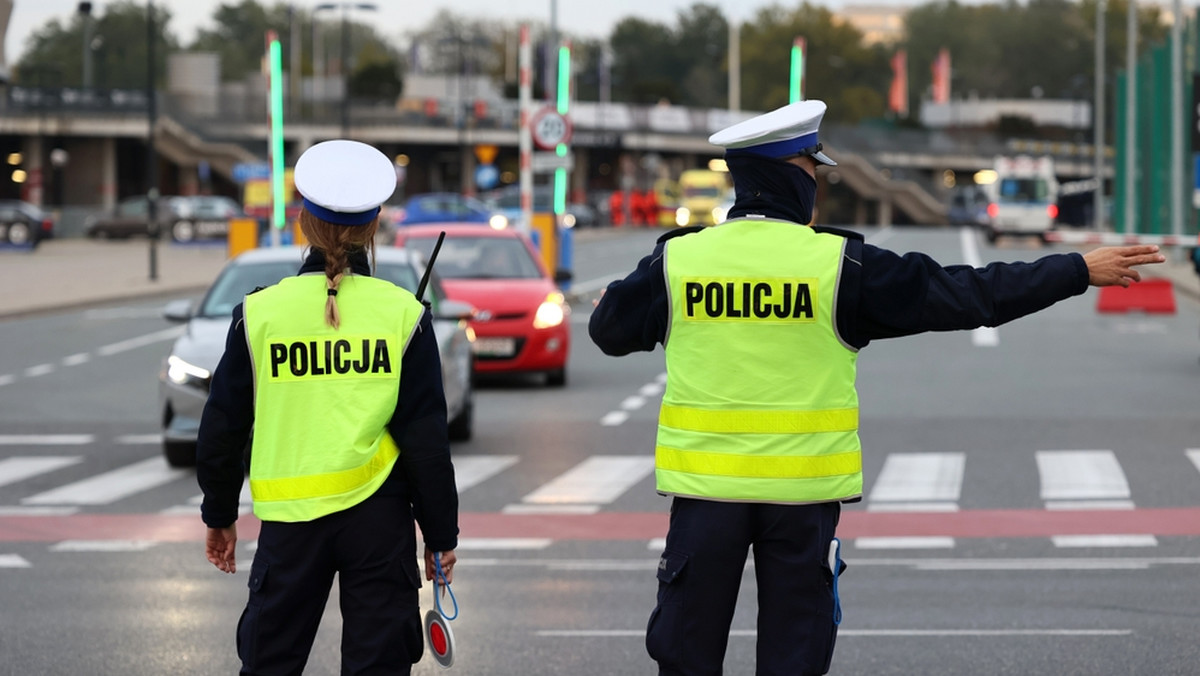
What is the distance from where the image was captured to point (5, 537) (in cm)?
1066

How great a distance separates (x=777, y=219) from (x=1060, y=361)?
1757 cm

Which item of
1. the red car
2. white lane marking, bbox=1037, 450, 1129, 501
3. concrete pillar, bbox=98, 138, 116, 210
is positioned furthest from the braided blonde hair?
concrete pillar, bbox=98, 138, 116, 210

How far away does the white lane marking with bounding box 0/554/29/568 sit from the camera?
31.8 ft

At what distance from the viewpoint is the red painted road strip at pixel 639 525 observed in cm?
1046

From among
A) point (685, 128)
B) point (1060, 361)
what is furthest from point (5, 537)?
point (685, 128)

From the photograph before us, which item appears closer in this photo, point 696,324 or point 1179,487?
point 696,324

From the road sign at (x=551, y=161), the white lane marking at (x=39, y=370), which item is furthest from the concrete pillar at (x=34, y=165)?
the white lane marking at (x=39, y=370)

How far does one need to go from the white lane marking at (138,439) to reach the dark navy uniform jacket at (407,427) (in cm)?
1059

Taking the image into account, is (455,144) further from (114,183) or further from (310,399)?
(310,399)

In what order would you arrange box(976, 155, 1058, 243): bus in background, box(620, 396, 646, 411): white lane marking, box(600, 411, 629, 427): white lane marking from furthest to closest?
1. box(976, 155, 1058, 243): bus in background
2. box(620, 396, 646, 411): white lane marking
3. box(600, 411, 629, 427): white lane marking

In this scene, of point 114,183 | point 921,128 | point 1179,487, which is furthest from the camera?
point 921,128

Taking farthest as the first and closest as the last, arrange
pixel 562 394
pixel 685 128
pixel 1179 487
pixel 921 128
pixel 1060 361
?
pixel 921 128, pixel 685 128, pixel 1060 361, pixel 562 394, pixel 1179 487

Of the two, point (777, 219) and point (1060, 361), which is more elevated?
point (777, 219)

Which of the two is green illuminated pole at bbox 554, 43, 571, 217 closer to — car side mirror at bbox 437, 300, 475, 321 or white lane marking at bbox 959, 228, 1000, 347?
white lane marking at bbox 959, 228, 1000, 347
